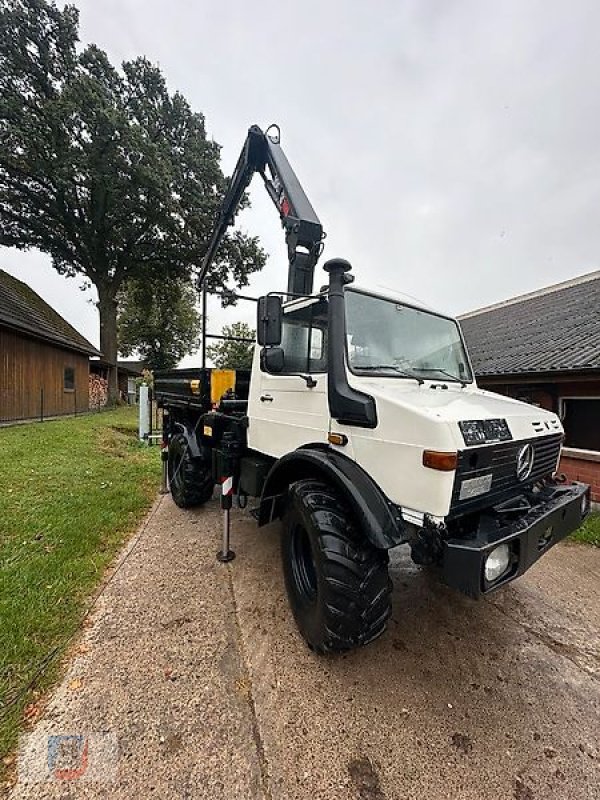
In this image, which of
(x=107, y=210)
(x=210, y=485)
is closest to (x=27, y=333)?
(x=107, y=210)

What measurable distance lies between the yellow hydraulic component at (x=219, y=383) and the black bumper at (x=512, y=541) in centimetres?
284

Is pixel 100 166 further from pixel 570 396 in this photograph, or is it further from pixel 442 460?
pixel 442 460

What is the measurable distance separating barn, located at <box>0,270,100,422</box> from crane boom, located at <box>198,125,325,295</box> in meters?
9.43

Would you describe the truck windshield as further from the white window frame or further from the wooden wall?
the wooden wall

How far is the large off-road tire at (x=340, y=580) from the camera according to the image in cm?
203

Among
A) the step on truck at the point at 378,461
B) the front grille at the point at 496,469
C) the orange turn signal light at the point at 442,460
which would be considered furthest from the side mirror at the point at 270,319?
the front grille at the point at 496,469

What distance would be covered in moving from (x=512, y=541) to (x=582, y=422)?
18.4 ft

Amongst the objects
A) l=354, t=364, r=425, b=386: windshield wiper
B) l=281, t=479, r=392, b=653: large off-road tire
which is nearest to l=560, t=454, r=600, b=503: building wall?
l=354, t=364, r=425, b=386: windshield wiper

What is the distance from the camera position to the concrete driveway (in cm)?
162

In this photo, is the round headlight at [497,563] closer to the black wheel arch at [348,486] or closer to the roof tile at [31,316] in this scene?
the black wheel arch at [348,486]

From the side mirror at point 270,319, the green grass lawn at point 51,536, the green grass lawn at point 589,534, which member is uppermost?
the side mirror at point 270,319

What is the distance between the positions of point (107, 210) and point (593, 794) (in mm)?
21622

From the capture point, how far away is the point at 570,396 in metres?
6.20

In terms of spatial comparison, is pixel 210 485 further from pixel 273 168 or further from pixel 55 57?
pixel 55 57
